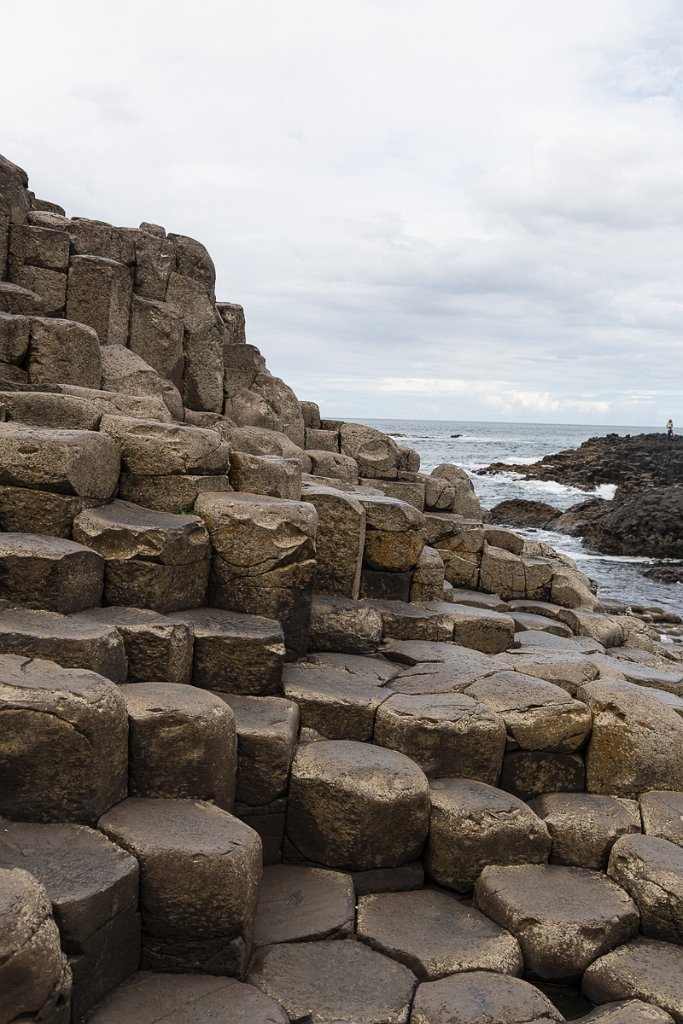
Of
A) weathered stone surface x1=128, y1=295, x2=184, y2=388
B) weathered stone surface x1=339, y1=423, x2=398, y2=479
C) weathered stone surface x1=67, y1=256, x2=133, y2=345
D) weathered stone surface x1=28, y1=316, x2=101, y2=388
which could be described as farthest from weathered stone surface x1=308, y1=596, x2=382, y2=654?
weathered stone surface x1=339, y1=423, x2=398, y2=479

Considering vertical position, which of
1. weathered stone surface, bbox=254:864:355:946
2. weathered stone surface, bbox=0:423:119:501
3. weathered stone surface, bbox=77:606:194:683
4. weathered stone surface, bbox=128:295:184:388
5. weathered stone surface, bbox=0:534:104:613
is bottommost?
weathered stone surface, bbox=254:864:355:946

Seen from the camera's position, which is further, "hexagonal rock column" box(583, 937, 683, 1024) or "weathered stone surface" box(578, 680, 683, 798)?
"weathered stone surface" box(578, 680, 683, 798)

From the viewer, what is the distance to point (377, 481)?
1739cm

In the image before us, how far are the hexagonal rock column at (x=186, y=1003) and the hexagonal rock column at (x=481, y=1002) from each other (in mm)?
955

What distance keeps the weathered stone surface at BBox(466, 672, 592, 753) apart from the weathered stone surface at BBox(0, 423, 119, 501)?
4.10 metres

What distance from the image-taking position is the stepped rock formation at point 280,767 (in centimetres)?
505

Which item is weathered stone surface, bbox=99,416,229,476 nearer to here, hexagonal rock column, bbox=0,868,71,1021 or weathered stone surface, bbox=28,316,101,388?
weathered stone surface, bbox=28,316,101,388

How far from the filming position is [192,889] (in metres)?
5.04

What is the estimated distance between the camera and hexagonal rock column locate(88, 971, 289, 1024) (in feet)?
15.6

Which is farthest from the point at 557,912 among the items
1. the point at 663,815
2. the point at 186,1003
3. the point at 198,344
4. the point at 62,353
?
the point at 198,344

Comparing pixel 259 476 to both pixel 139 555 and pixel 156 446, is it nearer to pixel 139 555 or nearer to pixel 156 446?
pixel 156 446

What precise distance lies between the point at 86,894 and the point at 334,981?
1.86 metres

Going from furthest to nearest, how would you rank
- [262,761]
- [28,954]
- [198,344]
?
[198,344] < [262,761] < [28,954]

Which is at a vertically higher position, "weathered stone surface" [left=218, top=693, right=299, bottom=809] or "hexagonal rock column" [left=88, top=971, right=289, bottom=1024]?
"weathered stone surface" [left=218, top=693, right=299, bottom=809]
